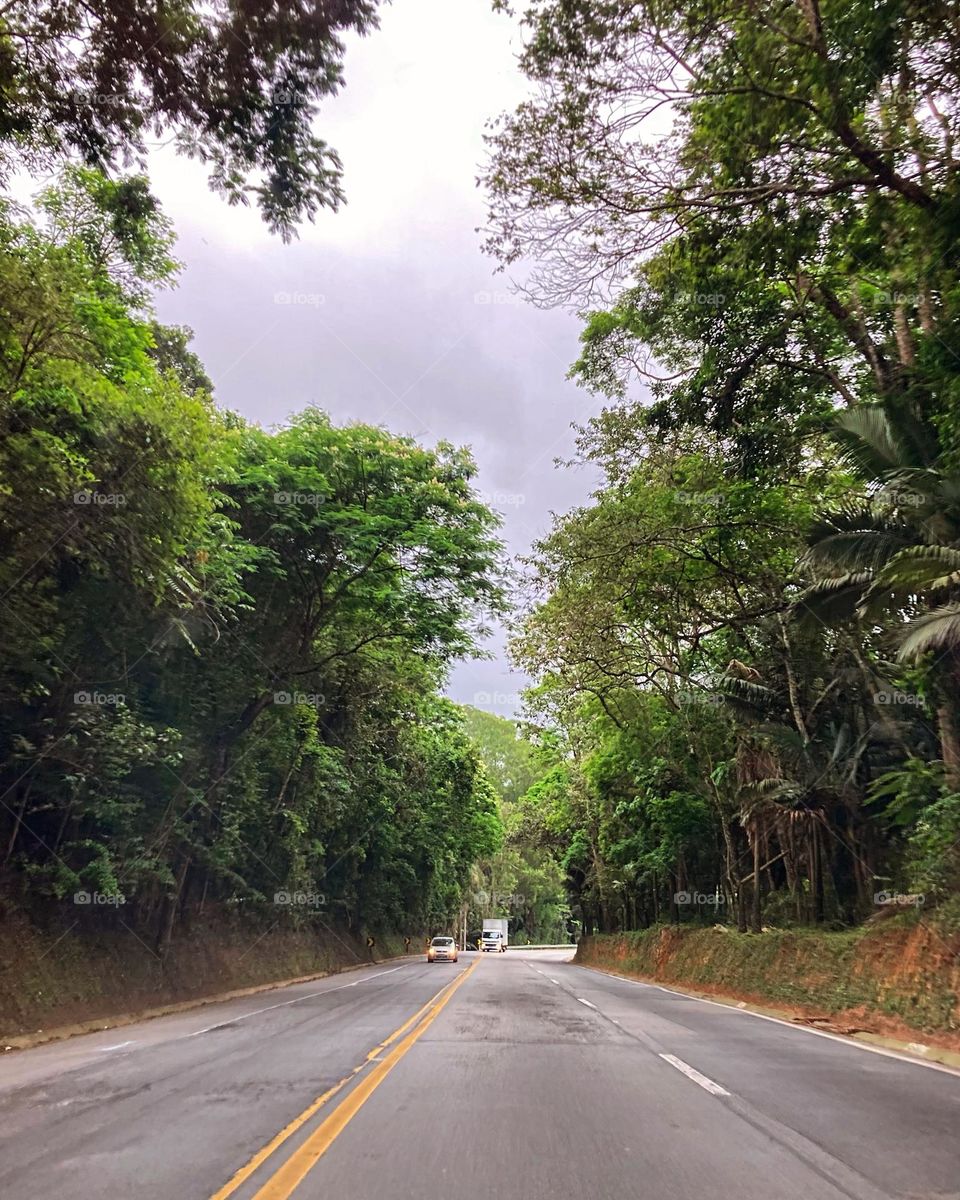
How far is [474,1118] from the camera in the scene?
6262mm

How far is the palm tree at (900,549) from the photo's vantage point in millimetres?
10984

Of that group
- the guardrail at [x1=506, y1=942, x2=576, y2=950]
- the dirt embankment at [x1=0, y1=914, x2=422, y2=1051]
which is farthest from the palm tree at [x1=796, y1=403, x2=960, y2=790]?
the guardrail at [x1=506, y1=942, x2=576, y2=950]

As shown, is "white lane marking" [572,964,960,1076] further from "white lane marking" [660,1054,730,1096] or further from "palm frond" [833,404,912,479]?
"palm frond" [833,404,912,479]

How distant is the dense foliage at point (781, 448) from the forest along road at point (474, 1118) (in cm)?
550

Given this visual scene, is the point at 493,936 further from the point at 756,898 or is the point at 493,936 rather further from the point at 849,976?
the point at 849,976

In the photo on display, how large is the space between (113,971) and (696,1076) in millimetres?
12557

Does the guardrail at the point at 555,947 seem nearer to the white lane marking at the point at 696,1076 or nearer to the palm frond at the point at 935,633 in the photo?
the white lane marking at the point at 696,1076

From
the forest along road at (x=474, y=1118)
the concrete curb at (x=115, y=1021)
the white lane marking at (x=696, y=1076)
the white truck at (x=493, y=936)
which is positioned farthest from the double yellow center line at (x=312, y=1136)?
the white truck at (x=493, y=936)

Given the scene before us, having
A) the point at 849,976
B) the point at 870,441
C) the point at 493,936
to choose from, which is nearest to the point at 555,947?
the point at 493,936

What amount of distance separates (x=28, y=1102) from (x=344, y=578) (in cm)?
1406

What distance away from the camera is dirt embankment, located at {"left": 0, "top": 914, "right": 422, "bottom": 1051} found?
523 inches

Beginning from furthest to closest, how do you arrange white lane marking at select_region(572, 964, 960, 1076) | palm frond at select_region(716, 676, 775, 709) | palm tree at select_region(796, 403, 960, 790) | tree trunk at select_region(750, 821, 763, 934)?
tree trunk at select_region(750, 821, 763, 934)
palm frond at select_region(716, 676, 775, 709)
palm tree at select_region(796, 403, 960, 790)
white lane marking at select_region(572, 964, 960, 1076)

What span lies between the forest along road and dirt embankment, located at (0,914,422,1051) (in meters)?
2.14

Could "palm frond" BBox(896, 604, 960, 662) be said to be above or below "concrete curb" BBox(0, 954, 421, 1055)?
above
